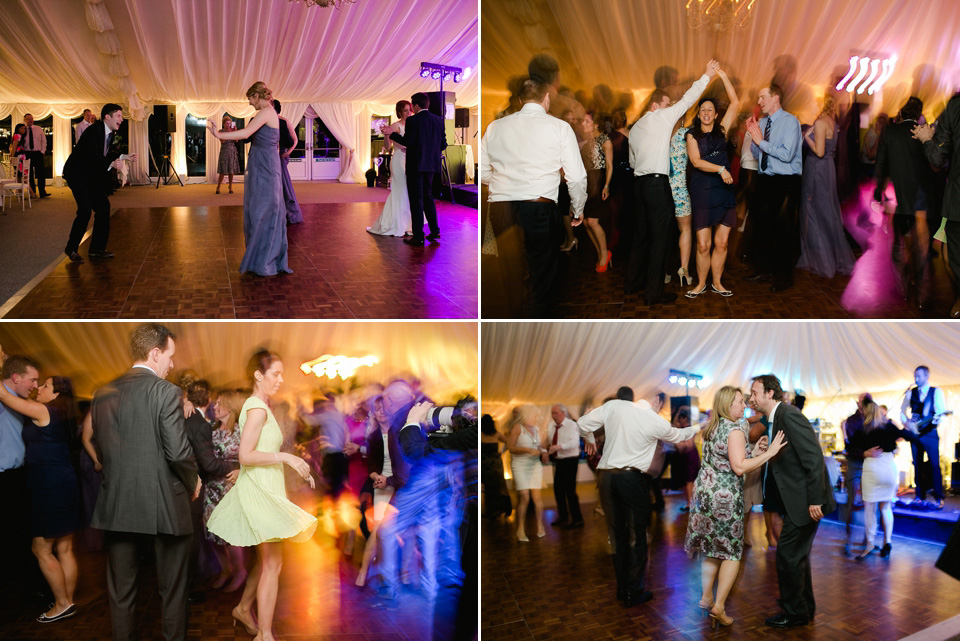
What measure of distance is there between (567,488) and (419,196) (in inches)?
110

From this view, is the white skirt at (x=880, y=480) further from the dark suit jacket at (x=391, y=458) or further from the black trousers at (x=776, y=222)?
the dark suit jacket at (x=391, y=458)

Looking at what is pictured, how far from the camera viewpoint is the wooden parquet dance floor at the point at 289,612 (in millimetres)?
3127

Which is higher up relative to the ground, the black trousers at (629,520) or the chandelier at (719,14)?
the chandelier at (719,14)

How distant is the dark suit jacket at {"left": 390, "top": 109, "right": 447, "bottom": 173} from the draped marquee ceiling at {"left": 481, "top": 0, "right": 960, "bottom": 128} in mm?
1929

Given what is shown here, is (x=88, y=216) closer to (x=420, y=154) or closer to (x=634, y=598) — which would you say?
(x=420, y=154)

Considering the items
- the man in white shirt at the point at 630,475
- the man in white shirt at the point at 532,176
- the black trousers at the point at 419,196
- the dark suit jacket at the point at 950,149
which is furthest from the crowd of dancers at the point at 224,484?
the dark suit jacket at the point at 950,149

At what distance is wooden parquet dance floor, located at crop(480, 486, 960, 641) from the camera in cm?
325

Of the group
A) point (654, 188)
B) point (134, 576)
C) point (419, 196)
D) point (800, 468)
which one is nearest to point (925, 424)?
point (800, 468)

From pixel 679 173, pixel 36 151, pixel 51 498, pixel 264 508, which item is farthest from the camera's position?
pixel 36 151

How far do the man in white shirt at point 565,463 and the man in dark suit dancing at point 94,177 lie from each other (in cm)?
315

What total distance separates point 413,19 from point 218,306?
11.9ft

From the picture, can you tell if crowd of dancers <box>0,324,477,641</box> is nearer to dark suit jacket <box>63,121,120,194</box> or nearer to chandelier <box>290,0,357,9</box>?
dark suit jacket <box>63,121,120,194</box>

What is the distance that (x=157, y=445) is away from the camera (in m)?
2.72

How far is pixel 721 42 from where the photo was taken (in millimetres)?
3721
